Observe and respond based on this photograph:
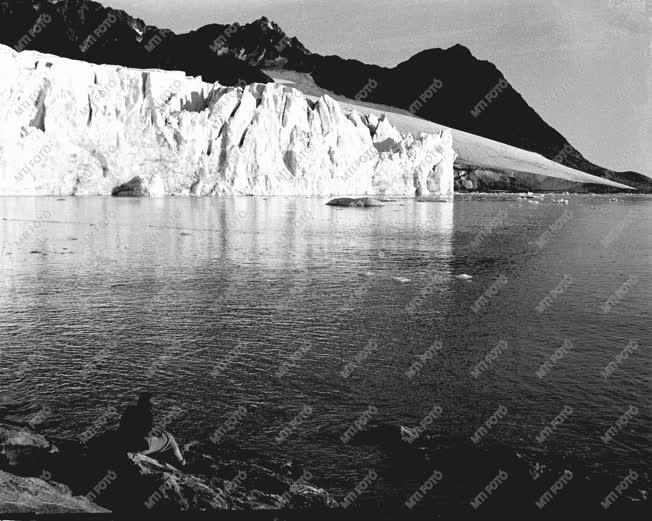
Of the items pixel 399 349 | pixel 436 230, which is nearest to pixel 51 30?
pixel 436 230

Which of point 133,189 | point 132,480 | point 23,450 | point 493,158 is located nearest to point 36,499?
point 132,480

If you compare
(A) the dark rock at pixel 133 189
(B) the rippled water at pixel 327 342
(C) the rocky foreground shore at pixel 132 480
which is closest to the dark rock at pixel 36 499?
(C) the rocky foreground shore at pixel 132 480

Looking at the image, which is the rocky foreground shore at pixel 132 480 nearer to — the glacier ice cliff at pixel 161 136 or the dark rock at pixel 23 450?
the dark rock at pixel 23 450

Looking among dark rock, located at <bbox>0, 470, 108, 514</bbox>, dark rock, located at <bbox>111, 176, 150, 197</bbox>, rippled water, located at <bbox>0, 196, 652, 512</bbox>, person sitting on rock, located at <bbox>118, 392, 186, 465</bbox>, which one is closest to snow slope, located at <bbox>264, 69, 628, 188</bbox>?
dark rock, located at <bbox>111, 176, 150, 197</bbox>

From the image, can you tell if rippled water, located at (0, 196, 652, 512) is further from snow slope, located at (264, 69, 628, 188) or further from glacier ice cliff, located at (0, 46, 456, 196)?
snow slope, located at (264, 69, 628, 188)

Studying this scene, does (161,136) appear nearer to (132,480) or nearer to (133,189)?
(133,189)

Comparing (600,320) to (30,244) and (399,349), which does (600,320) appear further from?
(30,244)
